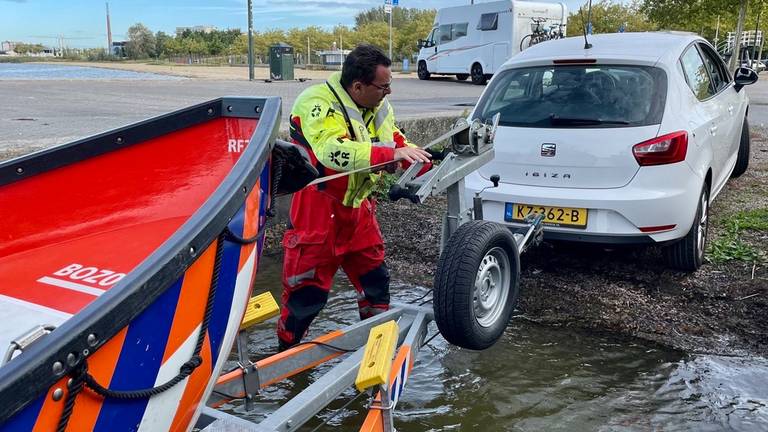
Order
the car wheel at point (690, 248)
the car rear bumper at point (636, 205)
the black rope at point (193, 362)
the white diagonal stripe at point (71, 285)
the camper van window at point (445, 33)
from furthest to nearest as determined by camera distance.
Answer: the camper van window at point (445, 33), the car wheel at point (690, 248), the car rear bumper at point (636, 205), the white diagonal stripe at point (71, 285), the black rope at point (193, 362)

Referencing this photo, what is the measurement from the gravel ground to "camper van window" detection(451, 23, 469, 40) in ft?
72.3

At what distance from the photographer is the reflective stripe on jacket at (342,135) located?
3049 mm

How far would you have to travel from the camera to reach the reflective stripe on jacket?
3.05 meters

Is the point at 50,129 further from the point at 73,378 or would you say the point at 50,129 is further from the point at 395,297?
the point at 73,378

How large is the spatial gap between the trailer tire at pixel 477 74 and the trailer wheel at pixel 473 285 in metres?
24.2

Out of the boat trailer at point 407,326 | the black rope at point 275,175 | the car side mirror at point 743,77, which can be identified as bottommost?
the boat trailer at point 407,326

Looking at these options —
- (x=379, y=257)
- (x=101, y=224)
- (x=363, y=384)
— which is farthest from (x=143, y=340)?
(x=379, y=257)

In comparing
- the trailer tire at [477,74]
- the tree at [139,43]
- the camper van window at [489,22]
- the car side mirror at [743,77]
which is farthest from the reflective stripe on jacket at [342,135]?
the tree at [139,43]

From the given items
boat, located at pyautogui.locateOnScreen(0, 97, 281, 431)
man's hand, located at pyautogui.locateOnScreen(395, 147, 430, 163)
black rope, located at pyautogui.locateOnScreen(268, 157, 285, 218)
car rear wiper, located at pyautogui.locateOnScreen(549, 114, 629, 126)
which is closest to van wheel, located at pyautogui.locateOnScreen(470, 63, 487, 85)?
car rear wiper, located at pyautogui.locateOnScreen(549, 114, 629, 126)

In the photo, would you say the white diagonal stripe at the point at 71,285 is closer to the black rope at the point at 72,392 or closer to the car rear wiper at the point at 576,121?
the black rope at the point at 72,392

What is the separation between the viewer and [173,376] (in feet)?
6.30

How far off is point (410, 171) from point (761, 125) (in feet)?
42.4

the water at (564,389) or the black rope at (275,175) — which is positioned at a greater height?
the black rope at (275,175)

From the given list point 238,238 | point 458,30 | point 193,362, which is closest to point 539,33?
point 458,30
